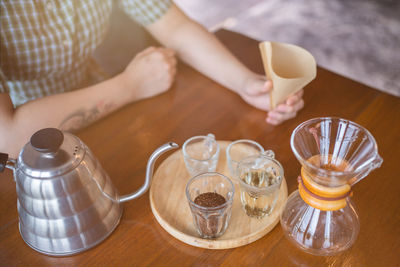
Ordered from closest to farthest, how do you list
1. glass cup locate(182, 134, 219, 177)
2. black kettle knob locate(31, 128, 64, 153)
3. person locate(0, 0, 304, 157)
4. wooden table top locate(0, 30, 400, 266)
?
black kettle knob locate(31, 128, 64, 153), wooden table top locate(0, 30, 400, 266), glass cup locate(182, 134, 219, 177), person locate(0, 0, 304, 157)

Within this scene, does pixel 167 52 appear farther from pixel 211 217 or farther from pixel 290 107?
pixel 211 217

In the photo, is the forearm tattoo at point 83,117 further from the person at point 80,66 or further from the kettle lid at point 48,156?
the kettle lid at point 48,156

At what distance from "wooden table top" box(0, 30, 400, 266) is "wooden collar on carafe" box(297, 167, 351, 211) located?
4.8 inches

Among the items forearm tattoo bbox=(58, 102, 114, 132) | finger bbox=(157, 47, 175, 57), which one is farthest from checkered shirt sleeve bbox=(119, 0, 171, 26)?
forearm tattoo bbox=(58, 102, 114, 132)

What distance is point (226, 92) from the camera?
3.99 ft

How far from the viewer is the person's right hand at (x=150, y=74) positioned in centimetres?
118

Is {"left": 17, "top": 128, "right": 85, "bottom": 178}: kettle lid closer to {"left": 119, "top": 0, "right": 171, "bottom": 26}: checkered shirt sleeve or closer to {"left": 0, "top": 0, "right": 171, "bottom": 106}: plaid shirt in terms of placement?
{"left": 0, "top": 0, "right": 171, "bottom": 106}: plaid shirt

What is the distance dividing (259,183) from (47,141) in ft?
1.59

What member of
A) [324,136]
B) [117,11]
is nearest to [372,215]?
[324,136]

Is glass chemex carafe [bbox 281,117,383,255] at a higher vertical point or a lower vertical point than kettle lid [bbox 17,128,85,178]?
lower

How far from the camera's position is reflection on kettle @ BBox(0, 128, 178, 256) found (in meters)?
0.69

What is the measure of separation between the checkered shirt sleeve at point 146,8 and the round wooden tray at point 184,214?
0.66m

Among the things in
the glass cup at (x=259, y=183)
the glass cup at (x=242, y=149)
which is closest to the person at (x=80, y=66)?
the glass cup at (x=242, y=149)

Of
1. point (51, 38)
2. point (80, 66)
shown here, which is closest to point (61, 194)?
point (51, 38)
